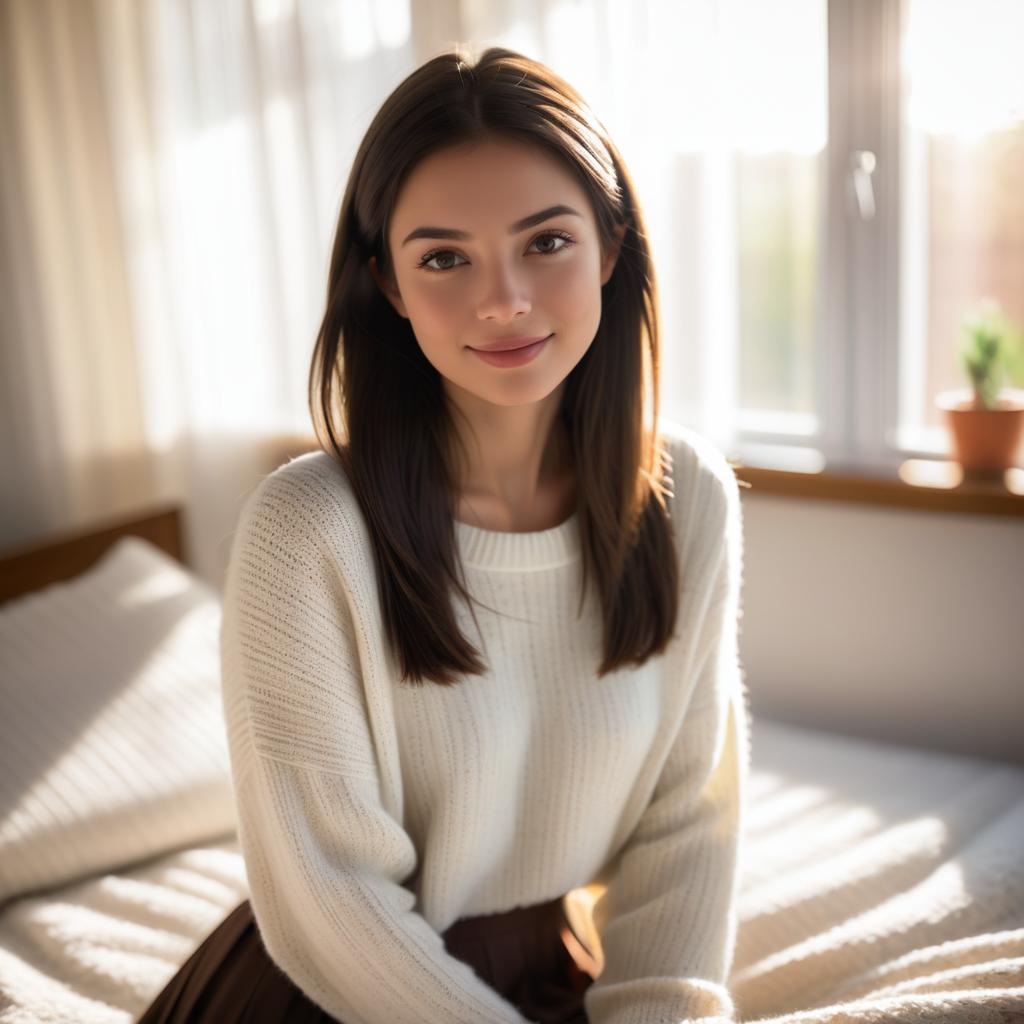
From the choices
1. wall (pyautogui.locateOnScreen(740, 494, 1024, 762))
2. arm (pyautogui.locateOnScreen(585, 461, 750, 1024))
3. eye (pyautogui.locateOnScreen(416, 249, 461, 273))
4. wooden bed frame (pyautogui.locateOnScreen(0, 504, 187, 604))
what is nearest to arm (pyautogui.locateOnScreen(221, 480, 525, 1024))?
arm (pyautogui.locateOnScreen(585, 461, 750, 1024))

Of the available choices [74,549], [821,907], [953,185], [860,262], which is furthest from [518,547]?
[74,549]

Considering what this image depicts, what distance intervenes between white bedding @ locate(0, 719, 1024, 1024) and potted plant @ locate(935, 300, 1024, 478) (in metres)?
0.47

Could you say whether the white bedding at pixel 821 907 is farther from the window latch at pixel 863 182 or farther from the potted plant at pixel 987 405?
the window latch at pixel 863 182

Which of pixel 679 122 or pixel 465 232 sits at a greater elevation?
pixel 679 122

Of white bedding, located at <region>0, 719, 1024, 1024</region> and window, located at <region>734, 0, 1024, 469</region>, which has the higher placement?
window, located at <region>734, 0, 1024, 469</region>

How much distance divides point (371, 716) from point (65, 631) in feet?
3.39

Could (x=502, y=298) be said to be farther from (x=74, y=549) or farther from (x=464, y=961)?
(x=74, y=549)

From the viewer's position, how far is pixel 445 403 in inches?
50.4

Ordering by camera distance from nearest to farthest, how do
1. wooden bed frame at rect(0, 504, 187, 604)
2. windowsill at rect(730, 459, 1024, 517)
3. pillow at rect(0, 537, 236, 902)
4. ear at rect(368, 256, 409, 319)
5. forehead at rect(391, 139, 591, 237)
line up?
forehead at rect(391, 139, 591, 237), ear at rect(368, 256, 409, 319), pillow at rect(0, 537, 236, 902), windowsill at rect(730, 459, 1024, 517), wooden bed frame at rect(0, 504, 187, 604)

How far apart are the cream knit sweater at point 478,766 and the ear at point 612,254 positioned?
0.79 feet

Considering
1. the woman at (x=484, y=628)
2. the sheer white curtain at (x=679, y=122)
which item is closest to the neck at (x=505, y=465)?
the woman at (x=484, y=628)

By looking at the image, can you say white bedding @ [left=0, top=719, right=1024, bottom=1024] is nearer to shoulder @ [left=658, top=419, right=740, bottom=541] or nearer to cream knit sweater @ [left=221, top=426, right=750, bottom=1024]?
cream knit sweater @ [left=221, top=426, right=750, bottom=1024]

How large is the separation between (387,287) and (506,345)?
0.17 m

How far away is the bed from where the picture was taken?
53.9 inches
